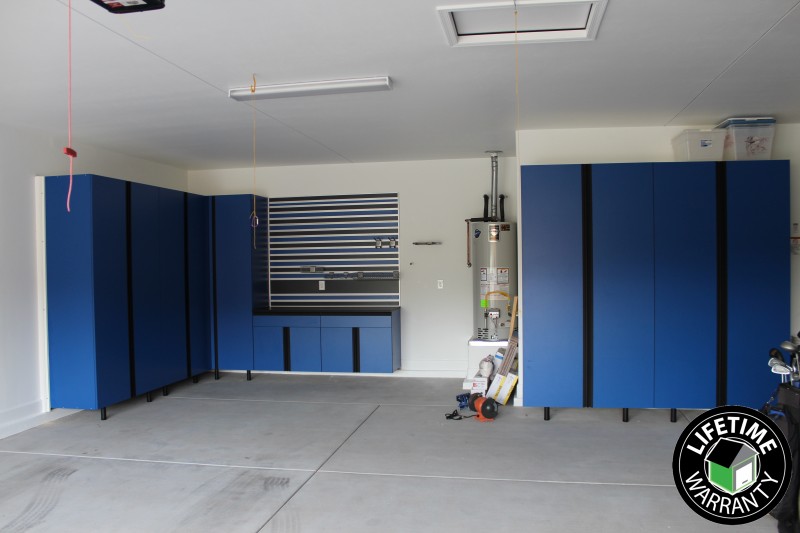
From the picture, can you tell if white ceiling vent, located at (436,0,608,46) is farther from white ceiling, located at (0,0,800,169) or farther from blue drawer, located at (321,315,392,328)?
blue drawer, located at (321,315,392,328)

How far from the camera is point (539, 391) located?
16.8 ft

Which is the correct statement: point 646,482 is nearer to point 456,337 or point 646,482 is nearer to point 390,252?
point 456,337

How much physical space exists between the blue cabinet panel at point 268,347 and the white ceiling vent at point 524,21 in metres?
4.77

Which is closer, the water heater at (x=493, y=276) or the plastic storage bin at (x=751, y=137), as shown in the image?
the plastic storage bin at (x=751, y=137)

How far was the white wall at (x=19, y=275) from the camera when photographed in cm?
494

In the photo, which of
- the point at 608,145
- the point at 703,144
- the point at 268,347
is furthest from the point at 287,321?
the point at 703,144

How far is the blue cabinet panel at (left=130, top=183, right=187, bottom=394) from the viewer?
18.9ft

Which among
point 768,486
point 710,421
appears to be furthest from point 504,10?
point 768,486

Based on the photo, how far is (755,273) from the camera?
15.9ft

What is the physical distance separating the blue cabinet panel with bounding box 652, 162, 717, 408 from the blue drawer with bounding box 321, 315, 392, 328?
312 cm

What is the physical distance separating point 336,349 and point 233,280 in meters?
1.56

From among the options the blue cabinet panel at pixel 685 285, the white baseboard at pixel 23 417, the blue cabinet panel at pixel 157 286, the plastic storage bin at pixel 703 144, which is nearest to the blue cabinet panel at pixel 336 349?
the blue cabinet panel at pixel 157 286

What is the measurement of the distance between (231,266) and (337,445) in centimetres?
335

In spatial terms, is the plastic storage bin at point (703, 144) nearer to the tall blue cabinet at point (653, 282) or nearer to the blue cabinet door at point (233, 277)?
the tall blue cabinet at point (653, 282)
